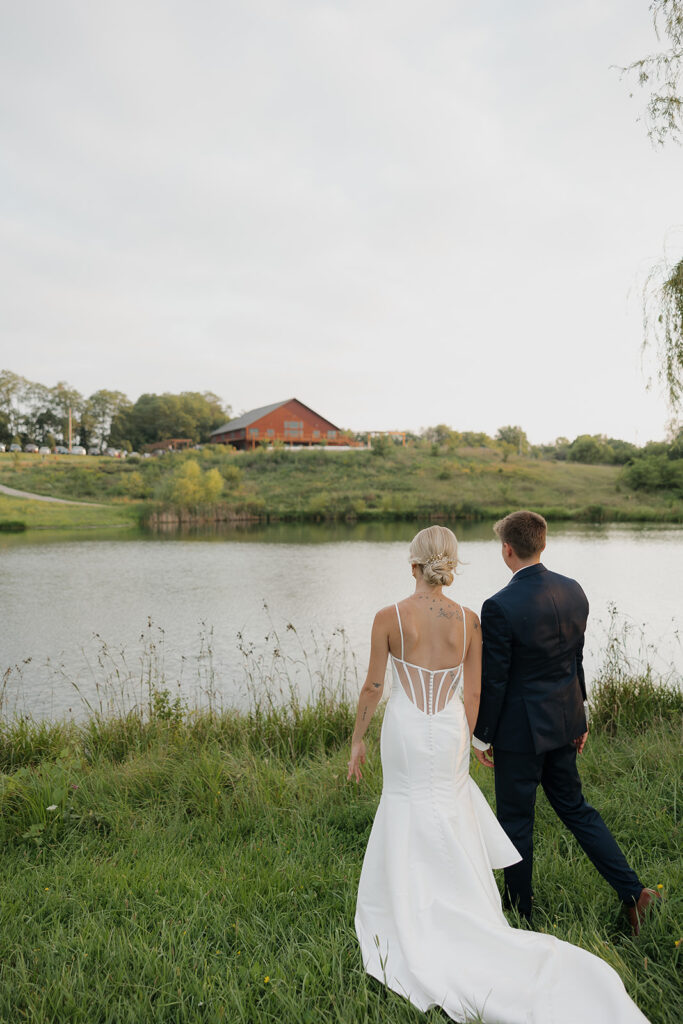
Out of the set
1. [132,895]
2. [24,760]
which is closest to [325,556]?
[24,760]

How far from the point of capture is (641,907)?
8.98 ft

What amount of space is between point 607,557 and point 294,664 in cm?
1854

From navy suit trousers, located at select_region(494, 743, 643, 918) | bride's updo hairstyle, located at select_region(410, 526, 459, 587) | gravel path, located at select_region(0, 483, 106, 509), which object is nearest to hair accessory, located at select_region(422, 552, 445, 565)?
bride's updo hairstyle, located at select_region(410, 526, 459, 587)

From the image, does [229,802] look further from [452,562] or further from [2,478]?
[2,478]

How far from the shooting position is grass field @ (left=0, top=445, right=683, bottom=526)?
47.5 meters

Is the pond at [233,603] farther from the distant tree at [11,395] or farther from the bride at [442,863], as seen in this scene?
the distant tree at [11,395]

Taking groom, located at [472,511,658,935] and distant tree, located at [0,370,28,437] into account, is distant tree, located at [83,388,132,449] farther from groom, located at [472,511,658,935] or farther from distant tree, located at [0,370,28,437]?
groom, located at [472,511,658,935]

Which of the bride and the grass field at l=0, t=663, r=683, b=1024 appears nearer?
the bride

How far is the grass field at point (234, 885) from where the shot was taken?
7.58 ft

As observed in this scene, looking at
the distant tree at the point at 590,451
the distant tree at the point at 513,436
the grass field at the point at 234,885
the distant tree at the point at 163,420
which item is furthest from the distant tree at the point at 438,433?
the grass field at the point at 234,885

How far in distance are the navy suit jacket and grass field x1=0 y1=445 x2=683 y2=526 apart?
146 feet

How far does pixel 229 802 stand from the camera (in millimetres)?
4164

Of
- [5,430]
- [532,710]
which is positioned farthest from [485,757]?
[5,430]

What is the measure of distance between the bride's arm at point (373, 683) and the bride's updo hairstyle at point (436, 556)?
0.28 meters
